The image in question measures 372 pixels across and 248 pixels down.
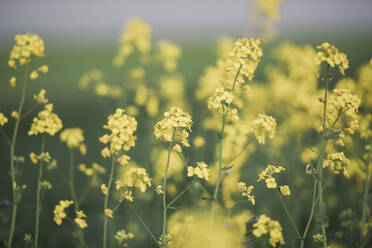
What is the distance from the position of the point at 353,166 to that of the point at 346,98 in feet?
5.34

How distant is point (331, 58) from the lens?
8.35 feet

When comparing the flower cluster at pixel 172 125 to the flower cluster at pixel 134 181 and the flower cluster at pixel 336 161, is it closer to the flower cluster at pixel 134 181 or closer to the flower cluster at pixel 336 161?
the flower cluster at pixel 134 181

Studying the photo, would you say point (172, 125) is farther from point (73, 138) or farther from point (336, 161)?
point (336, 161)

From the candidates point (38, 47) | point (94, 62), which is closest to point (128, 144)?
point (38, 47)

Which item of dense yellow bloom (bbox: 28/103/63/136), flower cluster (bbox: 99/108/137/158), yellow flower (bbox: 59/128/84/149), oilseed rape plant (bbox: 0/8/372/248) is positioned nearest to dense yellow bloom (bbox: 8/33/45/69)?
oilseed rape plant (bbox: 0/8/372/248)

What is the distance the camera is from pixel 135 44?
443 cm

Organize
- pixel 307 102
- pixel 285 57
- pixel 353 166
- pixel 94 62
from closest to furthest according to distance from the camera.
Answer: pixel 353 166
pixel 307 102
pixel 285 57
pixel 94 62

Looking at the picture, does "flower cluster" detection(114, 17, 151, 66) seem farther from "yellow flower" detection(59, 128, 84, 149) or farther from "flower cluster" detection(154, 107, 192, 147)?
"flower cluster" detection(154, 107, 192, 147)

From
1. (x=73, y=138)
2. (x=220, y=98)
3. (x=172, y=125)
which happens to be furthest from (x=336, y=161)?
(x=73, y=138)

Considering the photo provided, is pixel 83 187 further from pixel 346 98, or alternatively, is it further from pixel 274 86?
pixel 346 98

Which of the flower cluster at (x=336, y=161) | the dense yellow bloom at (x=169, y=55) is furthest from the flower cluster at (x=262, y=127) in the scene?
the dense yellow bloom at (x=169, y=55)

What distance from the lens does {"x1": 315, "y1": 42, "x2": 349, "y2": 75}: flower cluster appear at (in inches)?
99.3

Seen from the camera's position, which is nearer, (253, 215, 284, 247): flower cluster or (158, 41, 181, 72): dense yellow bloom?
(253, 215, 284, 247): flower cluster

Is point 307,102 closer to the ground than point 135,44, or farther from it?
closer to the ground
